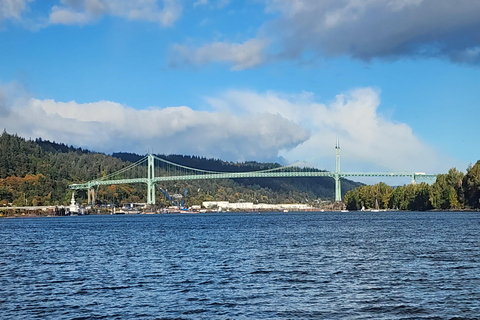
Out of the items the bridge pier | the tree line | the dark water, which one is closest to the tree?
the tree line

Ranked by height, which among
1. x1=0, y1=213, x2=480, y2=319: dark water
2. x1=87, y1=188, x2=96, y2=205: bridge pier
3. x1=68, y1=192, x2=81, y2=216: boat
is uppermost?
x1=87, y1=188, x2=96, y2=205: bridge pier

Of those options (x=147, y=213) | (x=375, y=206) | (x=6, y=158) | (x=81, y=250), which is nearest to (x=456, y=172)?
(x=375, y=206)

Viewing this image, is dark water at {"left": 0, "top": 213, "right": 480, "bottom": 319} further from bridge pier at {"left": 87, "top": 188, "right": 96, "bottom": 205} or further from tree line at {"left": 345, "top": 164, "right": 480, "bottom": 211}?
bridge pier at {"left": 87, "top": 188, "right": 96, "bottom": 205}

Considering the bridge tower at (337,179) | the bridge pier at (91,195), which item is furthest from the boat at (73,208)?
the bridge tower at (337,179)

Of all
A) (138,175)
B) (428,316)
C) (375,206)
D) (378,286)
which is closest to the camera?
(428,316)

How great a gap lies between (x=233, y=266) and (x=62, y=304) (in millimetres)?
9079

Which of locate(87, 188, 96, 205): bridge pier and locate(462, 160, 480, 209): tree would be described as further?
locate(87, 188, 96, 205): bridge pier

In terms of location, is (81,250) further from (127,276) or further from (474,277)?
(474,277)

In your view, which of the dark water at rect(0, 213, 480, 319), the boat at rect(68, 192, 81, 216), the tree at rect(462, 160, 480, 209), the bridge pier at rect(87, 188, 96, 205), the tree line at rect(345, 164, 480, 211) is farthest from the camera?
the bridge pier at rect(87, 188, 96, 205)

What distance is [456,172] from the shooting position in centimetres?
10619

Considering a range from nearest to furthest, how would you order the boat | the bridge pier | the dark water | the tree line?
the dark water, the tree line, the boat, the bridge pier

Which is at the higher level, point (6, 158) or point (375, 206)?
point (6, 158)

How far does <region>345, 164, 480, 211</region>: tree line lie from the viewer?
100250 mm

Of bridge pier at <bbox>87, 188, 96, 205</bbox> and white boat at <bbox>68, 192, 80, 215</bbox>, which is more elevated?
bridge pier at <bbox>87, 188, 96, 205</bbox>
